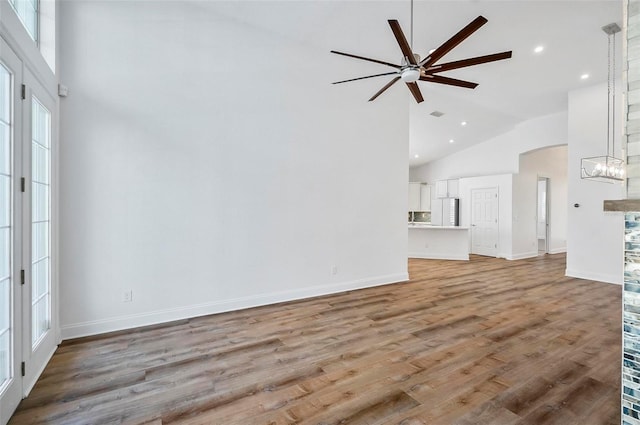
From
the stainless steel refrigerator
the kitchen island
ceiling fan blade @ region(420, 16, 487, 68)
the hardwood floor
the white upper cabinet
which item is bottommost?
the hardwood floor

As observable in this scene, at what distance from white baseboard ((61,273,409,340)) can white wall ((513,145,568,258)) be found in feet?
19.0

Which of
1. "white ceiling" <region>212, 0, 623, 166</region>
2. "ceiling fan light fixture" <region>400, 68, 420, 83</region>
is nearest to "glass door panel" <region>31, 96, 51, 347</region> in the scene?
"white ceiling" <region>212, 0, 623, 166</region>

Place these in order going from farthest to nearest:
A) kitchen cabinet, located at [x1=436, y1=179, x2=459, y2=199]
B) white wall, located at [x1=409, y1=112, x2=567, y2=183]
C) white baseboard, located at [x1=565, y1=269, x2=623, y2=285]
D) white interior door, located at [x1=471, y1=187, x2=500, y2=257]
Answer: kitchen cabinet, located at [x1=436, y1=179, x2=459, y2=199], white interior door, located at [x1=471, y1=187, x2=500, y2=257], white wall, located at [x1=409, y1=112, x2=567, y2=183], white baseboard, located at [x1=565, y1=269, x2=623, y2=285]

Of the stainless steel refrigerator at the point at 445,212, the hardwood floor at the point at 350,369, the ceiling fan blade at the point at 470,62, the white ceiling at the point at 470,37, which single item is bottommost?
the hardwood floor at the point at 350,369

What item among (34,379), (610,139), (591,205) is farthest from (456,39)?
(591,205)

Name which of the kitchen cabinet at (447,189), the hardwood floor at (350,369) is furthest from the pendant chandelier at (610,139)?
the kitchen cabinet at (447,189)

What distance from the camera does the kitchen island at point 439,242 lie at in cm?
775

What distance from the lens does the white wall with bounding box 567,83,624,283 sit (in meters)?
5.38

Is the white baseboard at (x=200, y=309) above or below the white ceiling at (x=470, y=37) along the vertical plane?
below

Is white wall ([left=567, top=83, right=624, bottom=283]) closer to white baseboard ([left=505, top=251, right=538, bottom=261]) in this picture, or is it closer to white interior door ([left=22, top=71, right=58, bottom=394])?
white baseboard ([left=505, top=251, right=538, bottom=261])

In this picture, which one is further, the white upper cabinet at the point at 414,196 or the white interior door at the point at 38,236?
the white upper cabinet at the point at 414,196

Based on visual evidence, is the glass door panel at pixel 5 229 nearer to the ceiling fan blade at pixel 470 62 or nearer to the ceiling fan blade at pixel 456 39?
the ceiling fan blade at pixel 456 39

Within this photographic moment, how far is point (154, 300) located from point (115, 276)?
1.58 feet

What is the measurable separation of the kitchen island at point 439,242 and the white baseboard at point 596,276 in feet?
7.27
